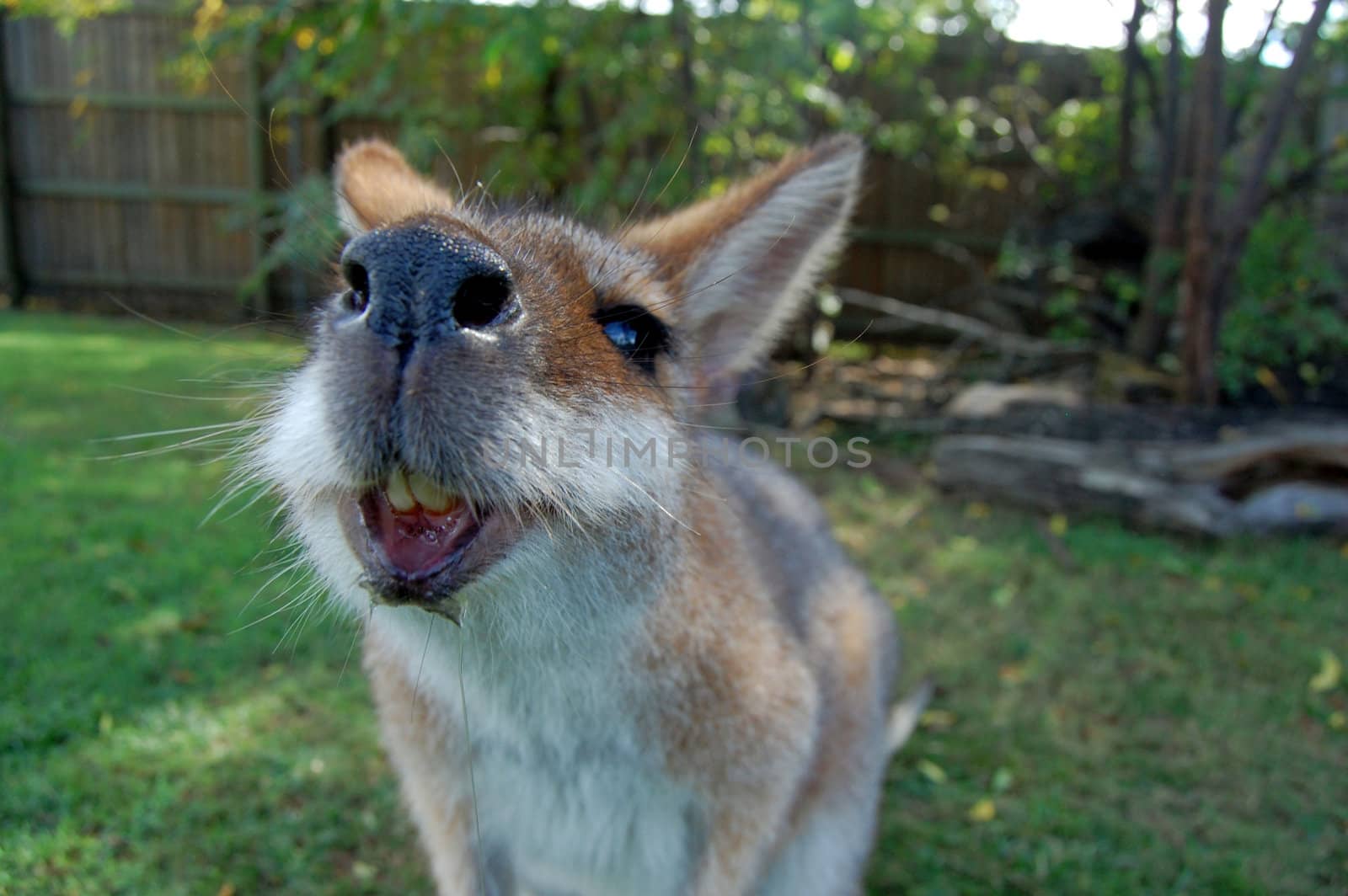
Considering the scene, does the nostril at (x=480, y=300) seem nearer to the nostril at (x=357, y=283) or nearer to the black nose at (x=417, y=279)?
the black nose at (x=417, y=279)

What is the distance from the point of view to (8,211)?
35.7 feet

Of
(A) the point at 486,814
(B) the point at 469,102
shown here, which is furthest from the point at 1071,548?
(B) the point at 469,102

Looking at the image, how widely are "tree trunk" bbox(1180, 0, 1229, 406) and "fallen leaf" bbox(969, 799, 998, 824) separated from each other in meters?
3.71

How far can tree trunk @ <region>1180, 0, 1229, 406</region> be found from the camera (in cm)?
511

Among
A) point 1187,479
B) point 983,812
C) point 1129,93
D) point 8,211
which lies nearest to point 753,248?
point 983,812

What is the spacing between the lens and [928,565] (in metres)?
4.45

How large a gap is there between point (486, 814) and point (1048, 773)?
6.04 feet

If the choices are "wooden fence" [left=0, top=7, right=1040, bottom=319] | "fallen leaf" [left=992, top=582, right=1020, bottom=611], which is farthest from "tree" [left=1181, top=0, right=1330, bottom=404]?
"wooden fence" [left=0, top=7, right=1040, bottom=319]

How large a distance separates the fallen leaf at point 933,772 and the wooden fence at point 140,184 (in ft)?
25.0

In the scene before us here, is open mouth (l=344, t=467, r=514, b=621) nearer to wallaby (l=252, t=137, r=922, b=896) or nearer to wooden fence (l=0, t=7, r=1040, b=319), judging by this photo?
wallaby (l=252, t=137, r=922, b=896)

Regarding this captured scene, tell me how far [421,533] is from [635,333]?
60 cm

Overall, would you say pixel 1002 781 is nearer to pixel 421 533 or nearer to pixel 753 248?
pixel 753 248

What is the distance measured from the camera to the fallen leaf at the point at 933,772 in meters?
2.92

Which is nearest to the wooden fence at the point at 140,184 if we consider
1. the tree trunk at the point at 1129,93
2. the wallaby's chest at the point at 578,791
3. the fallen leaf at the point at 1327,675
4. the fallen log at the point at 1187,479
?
the tree trunk at the point at 1129,93
